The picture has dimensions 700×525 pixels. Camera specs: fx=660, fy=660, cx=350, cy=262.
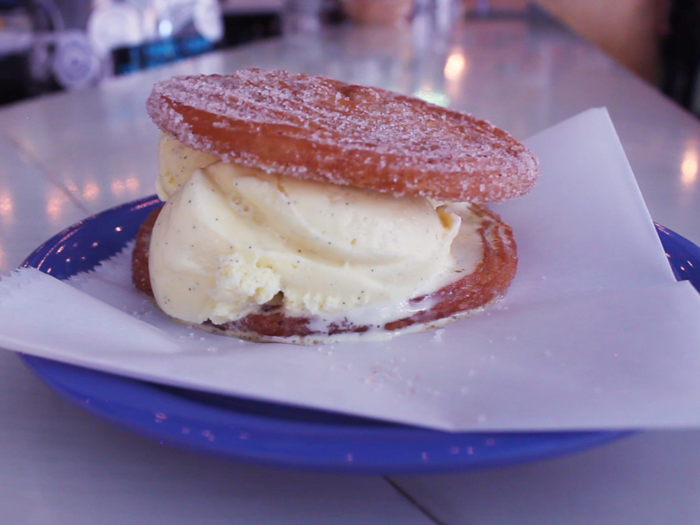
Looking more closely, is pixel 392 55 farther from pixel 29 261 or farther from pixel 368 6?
pixel 29 261

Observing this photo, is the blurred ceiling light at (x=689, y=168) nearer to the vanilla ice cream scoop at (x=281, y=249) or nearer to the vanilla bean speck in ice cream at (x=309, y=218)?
the vanilla bean speck in ice cream at (x=309, y=218)

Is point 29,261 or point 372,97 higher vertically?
point 372,97

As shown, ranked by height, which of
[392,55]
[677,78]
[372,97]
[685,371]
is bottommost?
[677,78]

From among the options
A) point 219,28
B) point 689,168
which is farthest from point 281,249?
point 219,28

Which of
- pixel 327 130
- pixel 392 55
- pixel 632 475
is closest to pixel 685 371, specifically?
pixel 632 475

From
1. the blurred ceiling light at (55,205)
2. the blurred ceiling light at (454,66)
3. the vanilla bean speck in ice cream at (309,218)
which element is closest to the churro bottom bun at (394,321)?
the vanilla bean speck in ice cream at (309,218)

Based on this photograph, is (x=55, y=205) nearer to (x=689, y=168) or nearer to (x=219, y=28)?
(x=689, y=168)
